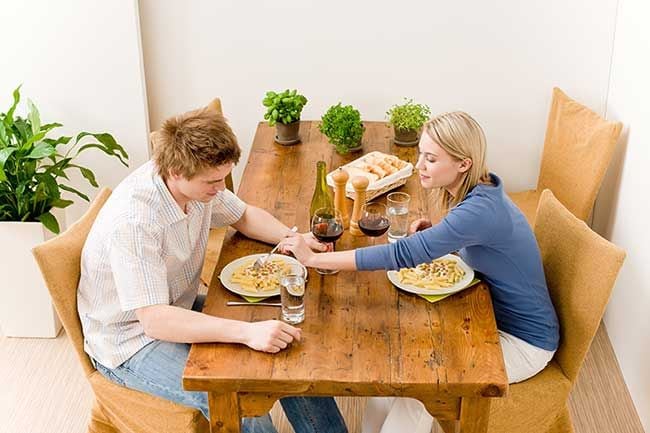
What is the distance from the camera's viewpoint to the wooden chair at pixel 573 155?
10.9 feet

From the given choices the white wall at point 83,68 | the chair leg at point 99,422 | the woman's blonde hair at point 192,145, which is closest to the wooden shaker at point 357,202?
the woman's blonde hair at point 192,145

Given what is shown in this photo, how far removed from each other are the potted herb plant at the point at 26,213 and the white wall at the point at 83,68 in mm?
247

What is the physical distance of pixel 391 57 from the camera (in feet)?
12.5

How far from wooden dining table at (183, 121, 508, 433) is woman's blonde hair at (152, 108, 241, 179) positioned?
35 centimetres

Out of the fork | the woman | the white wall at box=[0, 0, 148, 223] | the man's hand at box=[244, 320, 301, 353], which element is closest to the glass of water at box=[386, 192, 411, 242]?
the woman

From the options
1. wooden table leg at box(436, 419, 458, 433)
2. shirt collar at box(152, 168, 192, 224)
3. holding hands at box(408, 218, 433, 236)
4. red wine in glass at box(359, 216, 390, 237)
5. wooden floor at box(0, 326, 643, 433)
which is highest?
shirt collar at box(152, 168, 192, 224)

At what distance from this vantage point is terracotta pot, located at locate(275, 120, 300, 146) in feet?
11.2

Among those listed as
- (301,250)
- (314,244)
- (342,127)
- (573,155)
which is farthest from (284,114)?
(573,155)

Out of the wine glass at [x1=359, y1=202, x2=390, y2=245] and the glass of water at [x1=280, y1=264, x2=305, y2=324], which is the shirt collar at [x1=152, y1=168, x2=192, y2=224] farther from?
the wine glass at [x1=359, y1=202, x2=390, y2=245]

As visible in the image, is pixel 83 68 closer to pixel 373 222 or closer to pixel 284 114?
pixel 284 114

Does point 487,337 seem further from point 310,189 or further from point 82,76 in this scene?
point 82,76

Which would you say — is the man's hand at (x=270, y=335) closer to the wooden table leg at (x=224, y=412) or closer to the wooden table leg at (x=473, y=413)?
the wooden table leg at (x=224, y=412)

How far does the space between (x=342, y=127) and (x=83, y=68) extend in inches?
50.0

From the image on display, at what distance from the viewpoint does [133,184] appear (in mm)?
2408
